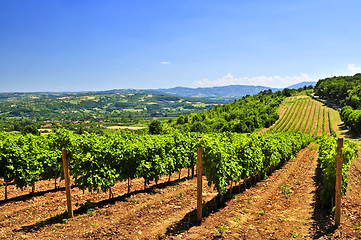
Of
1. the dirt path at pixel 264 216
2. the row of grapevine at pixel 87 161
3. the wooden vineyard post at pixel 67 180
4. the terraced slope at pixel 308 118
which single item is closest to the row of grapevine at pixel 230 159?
the row of grapevine at pixel 87 161

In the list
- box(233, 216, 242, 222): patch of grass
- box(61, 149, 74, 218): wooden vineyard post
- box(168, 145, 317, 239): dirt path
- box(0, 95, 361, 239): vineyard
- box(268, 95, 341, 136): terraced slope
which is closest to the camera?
box(168, 145, 317, 239): dirt path

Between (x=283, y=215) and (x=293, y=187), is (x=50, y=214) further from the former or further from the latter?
(x=293, y=187)

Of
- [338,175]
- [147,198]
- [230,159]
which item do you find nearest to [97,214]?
[147,198]

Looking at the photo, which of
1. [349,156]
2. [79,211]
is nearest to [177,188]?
[79,211]

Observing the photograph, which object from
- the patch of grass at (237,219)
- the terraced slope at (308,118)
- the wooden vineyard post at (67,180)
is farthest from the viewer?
the terraced slope at (308,118)

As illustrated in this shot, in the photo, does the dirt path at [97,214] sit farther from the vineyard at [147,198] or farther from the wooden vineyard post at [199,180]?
the wooden vineyard post at [199,180]

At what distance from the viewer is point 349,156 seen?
39.2 ft

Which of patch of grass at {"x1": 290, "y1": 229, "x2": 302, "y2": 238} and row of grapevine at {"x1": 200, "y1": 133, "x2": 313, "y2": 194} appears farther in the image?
row of grapevine at {"x1": 200, "y1": 133, "x2": 313, "y2": 194}

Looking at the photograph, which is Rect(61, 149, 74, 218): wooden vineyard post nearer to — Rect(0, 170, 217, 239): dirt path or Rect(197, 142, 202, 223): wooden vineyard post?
Rect(0, 170, 217, 239): dirt path

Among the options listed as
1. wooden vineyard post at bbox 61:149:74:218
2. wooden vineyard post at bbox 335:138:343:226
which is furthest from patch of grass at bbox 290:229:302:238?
wooden vineyard post at bbox 61:149:74:218

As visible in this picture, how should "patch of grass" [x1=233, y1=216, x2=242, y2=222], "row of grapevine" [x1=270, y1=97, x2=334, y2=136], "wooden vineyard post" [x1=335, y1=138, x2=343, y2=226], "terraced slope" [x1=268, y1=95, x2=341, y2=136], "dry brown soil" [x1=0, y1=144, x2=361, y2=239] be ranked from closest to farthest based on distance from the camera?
"wooden vineyard post" [x1=335, y1=138, x2=343, y2=226] < "dry brown soil" [x1=0, y1=144, x2=361, y2=239] < "patch of grass" [x1=233, y1=216, x2=242, y2=222] < "terraced slope" [x1=268, y1=95, x2=341, y2=136] < "row of grapevine" [x1=270, y1=97, x2=334, y2=136]

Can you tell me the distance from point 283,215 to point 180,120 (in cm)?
13235

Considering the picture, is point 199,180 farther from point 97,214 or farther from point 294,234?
point 97,214

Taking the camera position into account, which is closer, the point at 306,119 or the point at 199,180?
the point at 199,180
